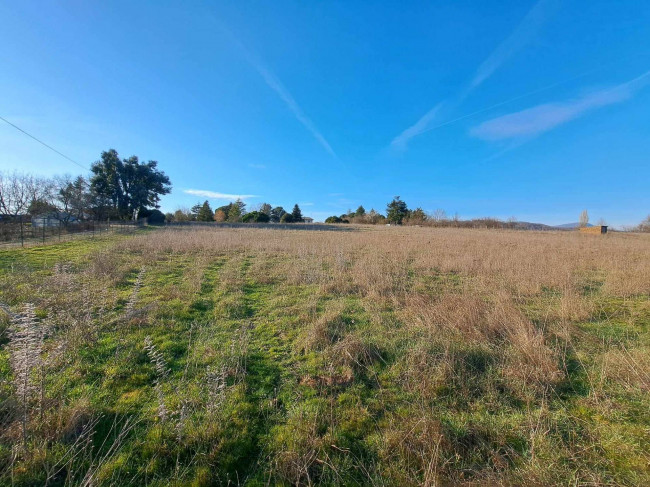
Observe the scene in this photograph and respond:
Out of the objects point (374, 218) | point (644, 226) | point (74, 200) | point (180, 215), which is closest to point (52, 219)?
point (74, 200)

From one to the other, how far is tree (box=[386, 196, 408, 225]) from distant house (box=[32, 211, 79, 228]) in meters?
53.9

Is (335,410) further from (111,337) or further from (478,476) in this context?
(111,337)

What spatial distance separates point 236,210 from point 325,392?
5795 centimetres

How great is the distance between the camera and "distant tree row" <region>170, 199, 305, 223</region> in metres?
50.1

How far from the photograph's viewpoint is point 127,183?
35875 millimetres

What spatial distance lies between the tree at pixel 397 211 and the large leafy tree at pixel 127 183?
46390mm

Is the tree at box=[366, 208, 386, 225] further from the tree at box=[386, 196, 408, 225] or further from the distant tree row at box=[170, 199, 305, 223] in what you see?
the distant tree row at box=[170, 199, 305, 223]

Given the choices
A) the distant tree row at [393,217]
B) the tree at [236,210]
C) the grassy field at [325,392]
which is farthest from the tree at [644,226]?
the tree at [236,210]

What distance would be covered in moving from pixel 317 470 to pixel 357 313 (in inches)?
114

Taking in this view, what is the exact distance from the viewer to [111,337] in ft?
11.4

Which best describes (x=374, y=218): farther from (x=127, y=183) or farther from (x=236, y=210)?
(x=127, y=183)

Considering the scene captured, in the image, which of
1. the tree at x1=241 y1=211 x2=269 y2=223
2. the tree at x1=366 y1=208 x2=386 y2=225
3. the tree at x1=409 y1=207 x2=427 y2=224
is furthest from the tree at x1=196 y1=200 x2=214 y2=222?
the tree at x1=409 y1=207 x2=427 y2=224

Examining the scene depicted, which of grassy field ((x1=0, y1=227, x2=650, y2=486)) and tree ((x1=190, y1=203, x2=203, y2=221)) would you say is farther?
tree ((x1=190, y1=203, x2=203, y2=221))

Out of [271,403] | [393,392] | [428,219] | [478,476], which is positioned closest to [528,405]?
[478,476]
